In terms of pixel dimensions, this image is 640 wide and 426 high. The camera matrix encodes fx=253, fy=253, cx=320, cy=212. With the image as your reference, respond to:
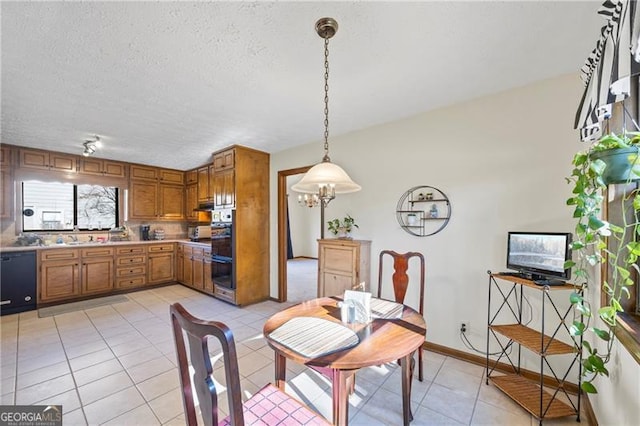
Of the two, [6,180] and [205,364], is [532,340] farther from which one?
[6,180]

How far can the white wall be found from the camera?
208 cm

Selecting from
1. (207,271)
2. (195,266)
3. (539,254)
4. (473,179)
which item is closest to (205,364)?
(539,254)

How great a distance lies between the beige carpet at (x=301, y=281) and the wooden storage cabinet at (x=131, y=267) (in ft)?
9.22

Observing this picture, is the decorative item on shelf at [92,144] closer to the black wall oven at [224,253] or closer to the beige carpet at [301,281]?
the black wall oven at [224,253]

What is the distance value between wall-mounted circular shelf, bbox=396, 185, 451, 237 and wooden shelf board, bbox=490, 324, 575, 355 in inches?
39.5

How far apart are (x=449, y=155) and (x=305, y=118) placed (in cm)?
160

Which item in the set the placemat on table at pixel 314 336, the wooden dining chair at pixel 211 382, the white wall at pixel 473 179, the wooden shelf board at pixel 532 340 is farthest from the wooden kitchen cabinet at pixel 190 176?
the wooden shelf board at pixel 532 340

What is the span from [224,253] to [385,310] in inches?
120

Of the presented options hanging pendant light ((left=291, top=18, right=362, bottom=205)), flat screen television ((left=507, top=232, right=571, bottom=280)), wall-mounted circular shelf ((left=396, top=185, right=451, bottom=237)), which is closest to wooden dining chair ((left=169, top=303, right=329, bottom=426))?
hanging pendant light ((left=291, top=18, right=362, bottom=205))

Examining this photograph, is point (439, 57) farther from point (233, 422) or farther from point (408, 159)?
point (233, 422)

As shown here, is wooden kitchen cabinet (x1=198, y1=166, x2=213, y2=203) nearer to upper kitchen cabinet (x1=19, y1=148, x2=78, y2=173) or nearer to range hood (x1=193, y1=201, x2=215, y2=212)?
range hood (x1=193, y1=201, x2=215, y2=212)

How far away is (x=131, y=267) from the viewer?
4684 millimetres

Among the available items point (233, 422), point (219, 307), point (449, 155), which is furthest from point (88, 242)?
point (449, 155)

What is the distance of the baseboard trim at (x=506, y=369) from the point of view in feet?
5.66
